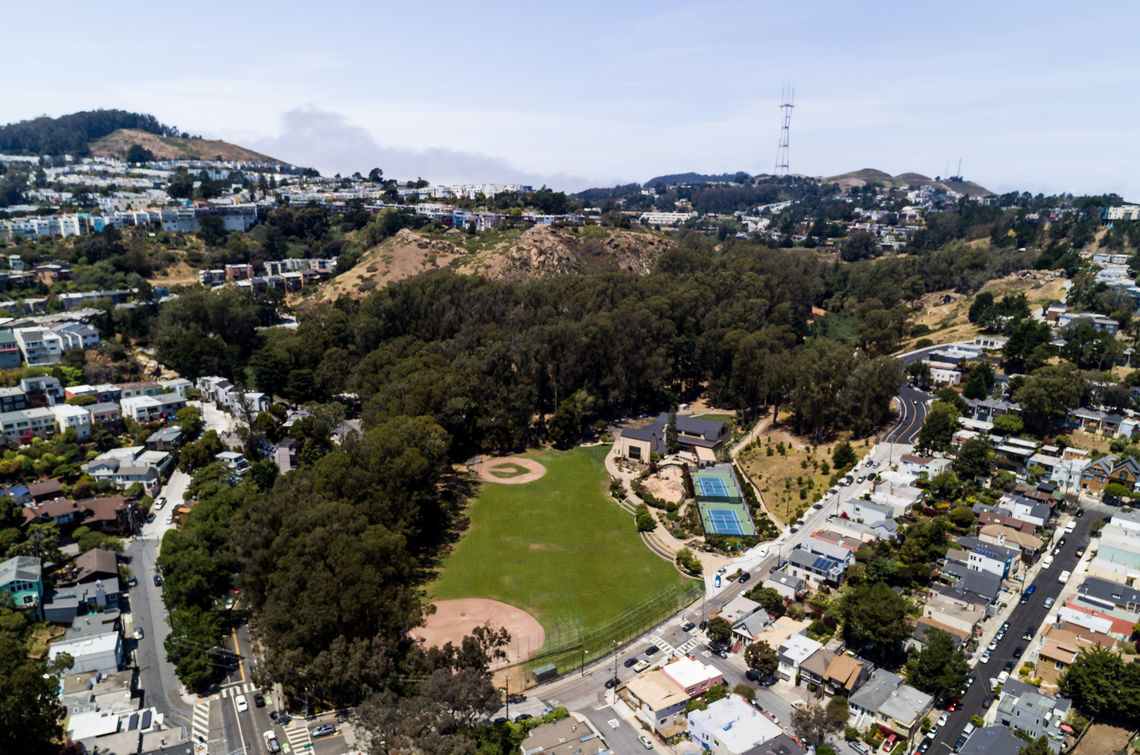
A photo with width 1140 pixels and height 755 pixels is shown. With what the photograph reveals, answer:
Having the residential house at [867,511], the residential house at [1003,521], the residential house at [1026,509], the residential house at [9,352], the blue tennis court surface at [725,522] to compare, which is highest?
the residential house at [9,352]

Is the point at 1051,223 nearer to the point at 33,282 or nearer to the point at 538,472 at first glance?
the point at 538,472

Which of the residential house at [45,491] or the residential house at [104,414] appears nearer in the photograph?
the residential house at [45,491]

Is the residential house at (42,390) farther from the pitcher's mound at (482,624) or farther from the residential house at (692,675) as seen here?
the residential house at (692,675)

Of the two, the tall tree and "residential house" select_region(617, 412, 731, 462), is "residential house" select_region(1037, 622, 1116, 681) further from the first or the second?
"residential house" select_region(617, 412, 731, 462)

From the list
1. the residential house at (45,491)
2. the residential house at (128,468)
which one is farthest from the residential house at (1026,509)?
the residential house at (45,491)

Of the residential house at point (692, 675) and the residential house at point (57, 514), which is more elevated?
the residential house at point (57, 514)

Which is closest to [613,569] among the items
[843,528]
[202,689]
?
[843,528]
